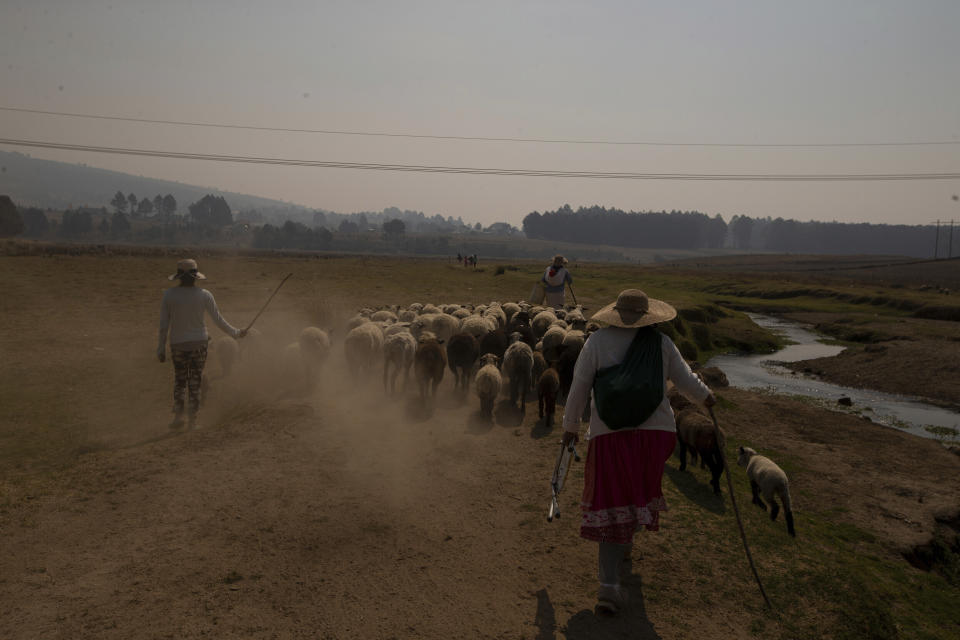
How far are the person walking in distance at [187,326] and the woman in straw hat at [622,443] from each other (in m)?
6.71

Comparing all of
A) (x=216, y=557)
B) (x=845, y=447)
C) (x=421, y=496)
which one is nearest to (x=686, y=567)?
Result: (x=421, y=496)

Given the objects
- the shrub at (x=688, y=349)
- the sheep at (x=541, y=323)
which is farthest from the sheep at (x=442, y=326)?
the shrub at (x=688, y=349)

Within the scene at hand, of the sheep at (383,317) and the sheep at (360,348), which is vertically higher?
the sheep at (383,317)

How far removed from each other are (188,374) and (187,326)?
3.20 feet

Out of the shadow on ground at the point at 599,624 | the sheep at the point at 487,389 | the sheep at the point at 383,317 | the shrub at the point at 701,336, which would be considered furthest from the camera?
the shrub at the point at 701,336

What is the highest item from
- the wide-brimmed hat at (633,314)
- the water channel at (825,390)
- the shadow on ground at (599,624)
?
the wide-brimmed hat at (633,314)

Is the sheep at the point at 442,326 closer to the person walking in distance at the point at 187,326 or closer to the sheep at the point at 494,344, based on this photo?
the sheep at the point at 494,344

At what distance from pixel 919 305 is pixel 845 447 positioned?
31063mm

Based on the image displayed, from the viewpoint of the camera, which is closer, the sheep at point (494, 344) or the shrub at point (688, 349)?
the sheep at point (494, 344)

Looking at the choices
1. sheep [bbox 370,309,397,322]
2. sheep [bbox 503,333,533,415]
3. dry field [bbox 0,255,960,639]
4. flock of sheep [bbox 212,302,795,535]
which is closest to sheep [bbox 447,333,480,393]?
flock of sheep [bbox 212,302,795,535]

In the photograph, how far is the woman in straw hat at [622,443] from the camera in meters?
4.45

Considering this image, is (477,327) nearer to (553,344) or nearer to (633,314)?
(553,344)

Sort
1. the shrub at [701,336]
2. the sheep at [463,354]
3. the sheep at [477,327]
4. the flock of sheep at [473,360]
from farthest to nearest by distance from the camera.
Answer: the shrub at [701,336] < the sheep at [477,327] < the sheep at [463,354] < the flock of sheep at [473,360]

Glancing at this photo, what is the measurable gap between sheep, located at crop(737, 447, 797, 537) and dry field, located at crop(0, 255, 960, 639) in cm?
25
